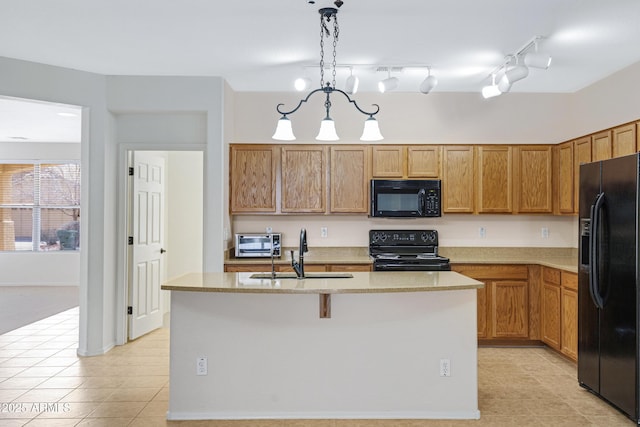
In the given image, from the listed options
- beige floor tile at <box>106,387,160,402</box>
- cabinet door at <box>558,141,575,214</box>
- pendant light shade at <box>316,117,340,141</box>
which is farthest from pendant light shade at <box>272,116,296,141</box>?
cabinet door at <box>558,141,575,214</box>

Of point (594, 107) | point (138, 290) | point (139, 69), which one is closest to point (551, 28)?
point (594, 107)

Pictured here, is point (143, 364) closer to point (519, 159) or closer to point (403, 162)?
point (403, 162)

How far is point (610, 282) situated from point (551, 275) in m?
1.29

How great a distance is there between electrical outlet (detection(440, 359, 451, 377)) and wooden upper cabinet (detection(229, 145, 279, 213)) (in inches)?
99.7

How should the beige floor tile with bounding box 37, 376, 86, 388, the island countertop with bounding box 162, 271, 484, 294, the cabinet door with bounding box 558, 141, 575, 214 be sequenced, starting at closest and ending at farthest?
the island countertop with bounding box 162, 271, 484, 294 → the beige floor tile with bounding box 37, 376, 86, 388 → the cabinet door with bounding box 558, 141, 575, 214

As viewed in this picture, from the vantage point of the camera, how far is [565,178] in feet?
15.9

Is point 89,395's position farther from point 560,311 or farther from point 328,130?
point 560,311

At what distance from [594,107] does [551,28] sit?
174 cm

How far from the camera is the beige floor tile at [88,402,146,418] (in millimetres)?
3180

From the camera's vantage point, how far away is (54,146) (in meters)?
8.66

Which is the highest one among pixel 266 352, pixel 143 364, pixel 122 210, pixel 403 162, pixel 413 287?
pixel 403 162

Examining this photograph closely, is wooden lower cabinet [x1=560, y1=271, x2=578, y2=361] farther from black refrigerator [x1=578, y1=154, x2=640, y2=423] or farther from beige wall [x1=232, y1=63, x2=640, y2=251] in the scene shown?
beige wall [x1=232, y1=63, x2=640, y2=251]

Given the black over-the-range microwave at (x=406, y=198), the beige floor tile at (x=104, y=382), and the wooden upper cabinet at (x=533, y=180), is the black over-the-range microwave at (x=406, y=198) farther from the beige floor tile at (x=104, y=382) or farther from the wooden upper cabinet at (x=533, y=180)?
the beige floor tile at (x=104, y=382)

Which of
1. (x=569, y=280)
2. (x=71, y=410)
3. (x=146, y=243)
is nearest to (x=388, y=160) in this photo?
(x=569, y=280)
